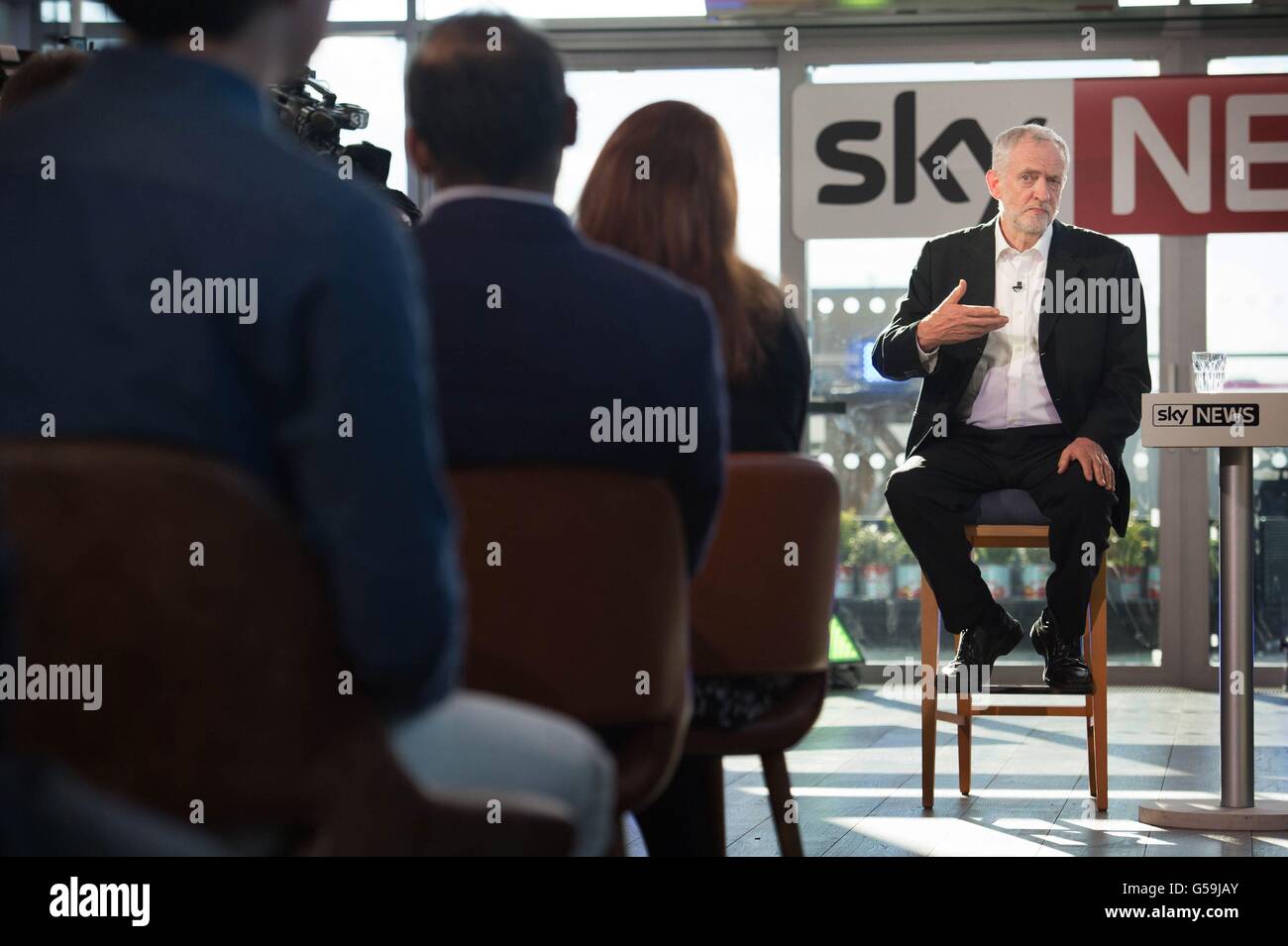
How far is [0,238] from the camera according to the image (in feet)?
3.48

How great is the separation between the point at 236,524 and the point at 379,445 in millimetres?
124

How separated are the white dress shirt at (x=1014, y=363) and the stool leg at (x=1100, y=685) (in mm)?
427

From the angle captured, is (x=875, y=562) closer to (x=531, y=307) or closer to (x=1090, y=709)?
(x=1090, y=709)

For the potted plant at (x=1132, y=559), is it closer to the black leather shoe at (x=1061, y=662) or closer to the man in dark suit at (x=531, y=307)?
the black leather shoe at (x=1061, y=662)

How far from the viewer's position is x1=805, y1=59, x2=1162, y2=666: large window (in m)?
5.82

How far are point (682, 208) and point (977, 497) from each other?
1775 millimetres

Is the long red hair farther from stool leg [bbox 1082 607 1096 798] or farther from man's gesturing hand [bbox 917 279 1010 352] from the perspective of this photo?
stool leg [bbox 1082 607 1096 798]

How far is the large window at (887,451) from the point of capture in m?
5.82

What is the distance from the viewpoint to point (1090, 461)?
3.40 metres

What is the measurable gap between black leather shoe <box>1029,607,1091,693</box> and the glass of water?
64 cm

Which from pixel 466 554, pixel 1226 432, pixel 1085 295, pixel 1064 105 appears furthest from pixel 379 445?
pixel 1064 105

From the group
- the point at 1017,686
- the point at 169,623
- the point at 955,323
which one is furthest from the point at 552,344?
the point at 1017,686
